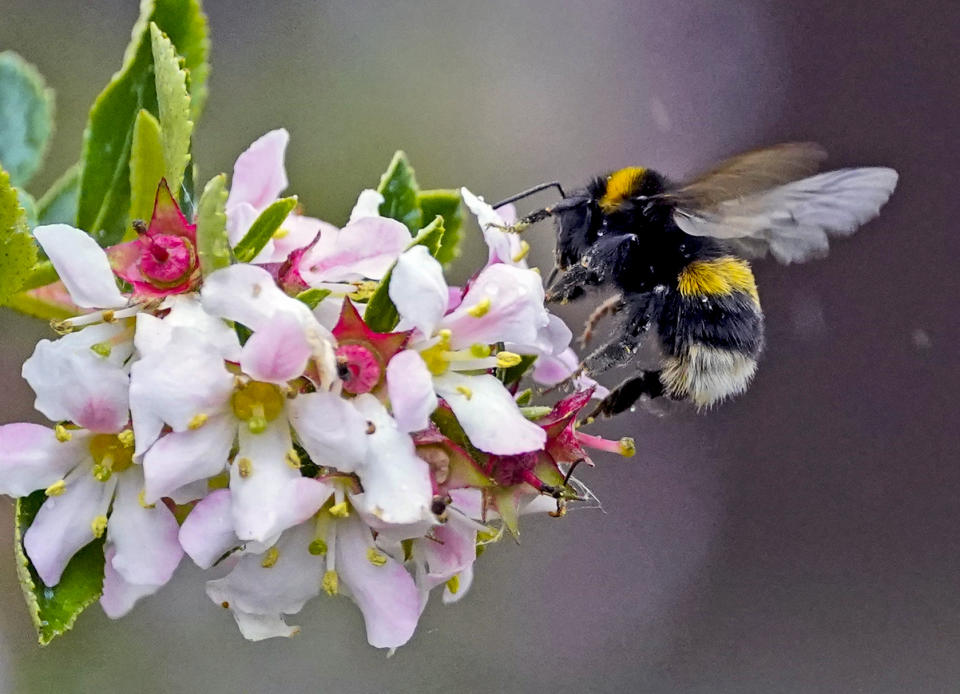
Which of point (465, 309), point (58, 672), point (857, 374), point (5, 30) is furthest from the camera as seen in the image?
point (857, 374)

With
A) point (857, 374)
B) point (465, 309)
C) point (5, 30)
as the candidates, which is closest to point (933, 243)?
point (857, 374)

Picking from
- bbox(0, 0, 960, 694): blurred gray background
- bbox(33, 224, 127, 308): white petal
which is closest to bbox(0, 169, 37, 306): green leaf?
bbox(33, 224, 127, 308): white petal

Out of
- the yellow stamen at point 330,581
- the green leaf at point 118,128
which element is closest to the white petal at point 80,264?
the green leaf at point 118,128

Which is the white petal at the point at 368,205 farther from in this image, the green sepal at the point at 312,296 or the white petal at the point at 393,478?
the white petal at the point at 393,478

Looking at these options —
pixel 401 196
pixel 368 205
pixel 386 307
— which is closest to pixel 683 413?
pixel 401 196

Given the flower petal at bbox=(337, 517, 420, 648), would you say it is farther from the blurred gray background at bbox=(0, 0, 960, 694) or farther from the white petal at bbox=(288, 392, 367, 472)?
the blurred gray background at bbox=(0, 0, 960, 694)

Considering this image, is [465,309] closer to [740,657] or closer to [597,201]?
[597,201]
